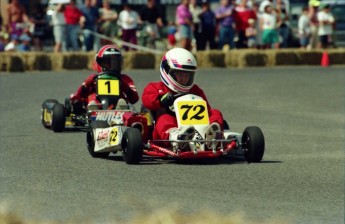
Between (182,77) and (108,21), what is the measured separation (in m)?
15.6

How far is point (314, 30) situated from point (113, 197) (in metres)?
20.1

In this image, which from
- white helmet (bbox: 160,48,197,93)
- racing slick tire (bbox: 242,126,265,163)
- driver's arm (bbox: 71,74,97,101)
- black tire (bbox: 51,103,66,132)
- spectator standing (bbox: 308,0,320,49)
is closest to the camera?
racing slick tire (bbox: 242,126,265,163)

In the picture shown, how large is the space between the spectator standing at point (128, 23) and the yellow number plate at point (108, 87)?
12168mm

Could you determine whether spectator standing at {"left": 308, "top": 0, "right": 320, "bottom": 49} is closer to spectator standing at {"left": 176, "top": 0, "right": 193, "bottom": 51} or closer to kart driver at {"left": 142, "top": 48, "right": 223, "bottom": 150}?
spectator standing at {"left": 176, "top": 0, "right": 193, "bottom": 51}

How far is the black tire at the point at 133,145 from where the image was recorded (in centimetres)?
1014

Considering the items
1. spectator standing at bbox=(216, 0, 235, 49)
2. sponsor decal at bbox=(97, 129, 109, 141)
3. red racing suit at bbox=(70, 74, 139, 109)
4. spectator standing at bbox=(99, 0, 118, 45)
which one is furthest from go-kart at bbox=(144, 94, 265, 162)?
spectator standing at bbox=(99, 0, 118, 45)

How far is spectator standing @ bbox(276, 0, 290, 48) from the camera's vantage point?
1091 inches

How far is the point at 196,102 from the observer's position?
1066cm

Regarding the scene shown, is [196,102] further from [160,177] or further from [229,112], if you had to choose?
[229,112]

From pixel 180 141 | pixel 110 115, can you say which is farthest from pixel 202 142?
pixel 110 115

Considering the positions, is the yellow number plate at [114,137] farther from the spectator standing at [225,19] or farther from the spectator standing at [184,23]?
the spectator standing at [225,19]

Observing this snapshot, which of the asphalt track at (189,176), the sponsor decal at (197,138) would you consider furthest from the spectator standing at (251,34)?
the sponsor decal at (197,138)

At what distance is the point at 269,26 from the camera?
26172mm

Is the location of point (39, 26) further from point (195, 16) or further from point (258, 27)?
point (258, 27)
